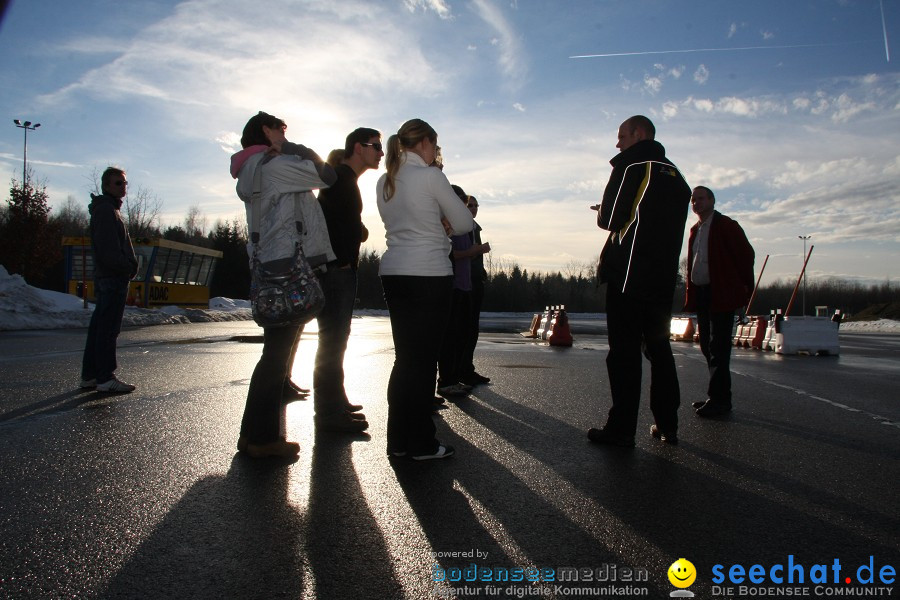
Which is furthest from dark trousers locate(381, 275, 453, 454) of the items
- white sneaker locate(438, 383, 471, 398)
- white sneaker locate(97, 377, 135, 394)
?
white sneaker locate(97, 377, 135, 394)

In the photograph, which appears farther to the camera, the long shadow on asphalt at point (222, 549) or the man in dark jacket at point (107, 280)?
the man in dark jacket at point (107, 280)

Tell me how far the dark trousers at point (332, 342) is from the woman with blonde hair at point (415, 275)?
0.83 metres

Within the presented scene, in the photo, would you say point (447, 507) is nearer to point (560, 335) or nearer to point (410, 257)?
point (410, 257)

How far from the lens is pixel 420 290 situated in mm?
3648

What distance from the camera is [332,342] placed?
4.53 metres

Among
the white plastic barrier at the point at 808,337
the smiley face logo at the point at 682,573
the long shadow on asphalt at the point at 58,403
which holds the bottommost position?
the long shadow on asphalt at the point at 58,403

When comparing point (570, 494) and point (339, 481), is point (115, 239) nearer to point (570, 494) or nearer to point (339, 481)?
point (339, 481)

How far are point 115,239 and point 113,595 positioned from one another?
4821 millimetres

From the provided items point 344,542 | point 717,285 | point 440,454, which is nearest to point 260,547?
point 344,542

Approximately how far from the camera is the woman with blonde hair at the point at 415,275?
3.65 metres

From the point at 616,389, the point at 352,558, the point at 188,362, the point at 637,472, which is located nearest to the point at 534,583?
the point at 352,558

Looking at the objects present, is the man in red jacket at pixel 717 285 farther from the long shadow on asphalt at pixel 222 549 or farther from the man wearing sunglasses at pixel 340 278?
the long shadow on asphalt at pixel 222 549

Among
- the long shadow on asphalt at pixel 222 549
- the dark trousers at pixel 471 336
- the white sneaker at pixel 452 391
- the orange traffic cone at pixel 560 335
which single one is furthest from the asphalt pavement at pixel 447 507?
the orange traffic cone at pixel 560 335

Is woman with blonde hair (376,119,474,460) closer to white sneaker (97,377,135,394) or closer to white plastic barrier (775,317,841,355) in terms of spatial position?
white sneaker (97,377,135,394)
